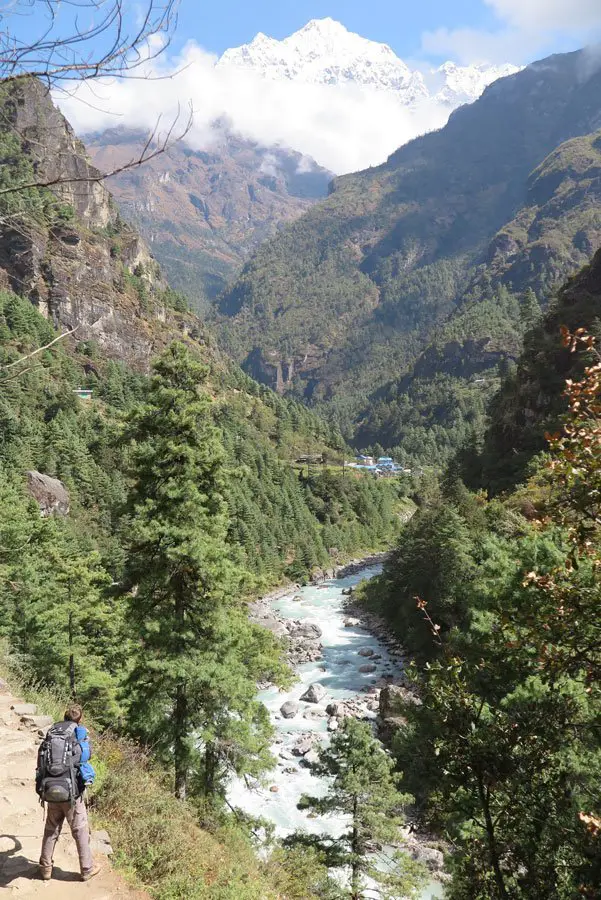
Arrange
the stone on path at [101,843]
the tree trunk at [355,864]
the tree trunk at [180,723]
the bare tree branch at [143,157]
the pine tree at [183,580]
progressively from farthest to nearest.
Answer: the tree trunk at [355,864] < the tree trunk at [180,723] < the pine tree at [183,580] < the stone on path at [101,843] < the bare tree branch at [143,157]

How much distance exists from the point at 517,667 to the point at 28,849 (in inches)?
264

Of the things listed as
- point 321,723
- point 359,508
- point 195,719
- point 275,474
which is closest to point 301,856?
point 195,719

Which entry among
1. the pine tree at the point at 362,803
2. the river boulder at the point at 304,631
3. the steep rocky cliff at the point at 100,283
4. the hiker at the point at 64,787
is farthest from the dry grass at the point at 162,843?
the steep rocky cliff at the point at 100,283

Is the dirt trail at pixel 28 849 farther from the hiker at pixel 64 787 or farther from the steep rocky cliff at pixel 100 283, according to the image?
the steep rocky cliff at pixel 100 283

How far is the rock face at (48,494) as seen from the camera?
55175 millimetres

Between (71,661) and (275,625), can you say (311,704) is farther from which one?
(275,625)

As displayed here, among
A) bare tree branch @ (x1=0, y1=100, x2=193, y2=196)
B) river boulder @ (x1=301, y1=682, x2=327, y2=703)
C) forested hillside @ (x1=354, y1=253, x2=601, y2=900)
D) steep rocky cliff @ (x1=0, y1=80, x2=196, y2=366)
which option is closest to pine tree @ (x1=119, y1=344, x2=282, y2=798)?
forested hillside @ (x1=354, y1=253, x2=601, y2=900)

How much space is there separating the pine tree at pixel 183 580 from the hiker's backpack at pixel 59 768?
5780mm

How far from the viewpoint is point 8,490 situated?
43.1 meters

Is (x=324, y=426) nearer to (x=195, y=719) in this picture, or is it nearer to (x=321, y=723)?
(x=321, y=723)

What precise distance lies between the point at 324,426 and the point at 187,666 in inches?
5537

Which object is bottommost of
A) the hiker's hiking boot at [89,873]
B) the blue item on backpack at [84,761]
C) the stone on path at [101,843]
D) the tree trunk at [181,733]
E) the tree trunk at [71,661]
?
the tree trunk at [71,661]

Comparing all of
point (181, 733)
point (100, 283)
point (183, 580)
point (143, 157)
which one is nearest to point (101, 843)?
point (181, 733)

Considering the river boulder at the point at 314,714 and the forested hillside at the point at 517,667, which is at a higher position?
the forested hillside at the point at 517,667
